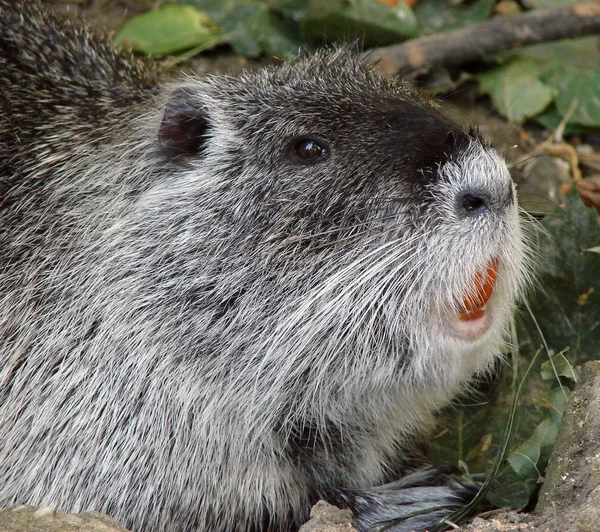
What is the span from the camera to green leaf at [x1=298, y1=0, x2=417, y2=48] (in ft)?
19.0

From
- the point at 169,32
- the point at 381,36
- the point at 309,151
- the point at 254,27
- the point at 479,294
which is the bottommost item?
the point at 381,36

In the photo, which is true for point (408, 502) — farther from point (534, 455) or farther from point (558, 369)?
point (558, 369)

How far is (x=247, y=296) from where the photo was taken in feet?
10.9

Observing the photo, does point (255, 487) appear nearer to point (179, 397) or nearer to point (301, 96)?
point (179, 397)

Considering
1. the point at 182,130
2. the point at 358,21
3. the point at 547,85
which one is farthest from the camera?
the point at 547,85

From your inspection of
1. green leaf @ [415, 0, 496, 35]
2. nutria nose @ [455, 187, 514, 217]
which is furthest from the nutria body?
green leaf @ [415, 0, 496, 35]

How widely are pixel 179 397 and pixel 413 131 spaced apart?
1382 mm

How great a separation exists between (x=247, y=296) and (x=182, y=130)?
81 centimetres

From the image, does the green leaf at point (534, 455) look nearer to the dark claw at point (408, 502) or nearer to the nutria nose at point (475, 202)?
the dark claw at point (408, 502)

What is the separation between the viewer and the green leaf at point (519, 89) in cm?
597

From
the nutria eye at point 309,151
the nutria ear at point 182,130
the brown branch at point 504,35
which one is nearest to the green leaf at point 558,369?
the nutria eye at point 309,151

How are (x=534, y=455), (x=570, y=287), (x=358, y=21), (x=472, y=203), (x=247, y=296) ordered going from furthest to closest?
(x=358, y=21) → (x=570, y=287) → (x=534, y=455) → (x=247, y=296) → (x=472, y=203)

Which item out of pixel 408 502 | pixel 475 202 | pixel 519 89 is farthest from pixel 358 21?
pixel 408 502

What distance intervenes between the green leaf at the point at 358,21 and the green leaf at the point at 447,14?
1.12ft
